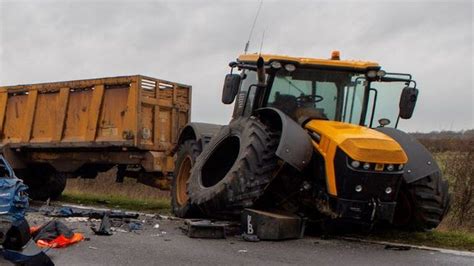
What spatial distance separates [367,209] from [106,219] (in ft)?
10.9

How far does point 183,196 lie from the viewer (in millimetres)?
10461

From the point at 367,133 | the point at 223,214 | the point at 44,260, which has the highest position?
the point at 367,133

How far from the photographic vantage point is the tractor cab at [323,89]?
8.65 m

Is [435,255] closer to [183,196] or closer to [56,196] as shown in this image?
[183,196]

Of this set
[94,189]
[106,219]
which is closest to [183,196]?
[106,219]

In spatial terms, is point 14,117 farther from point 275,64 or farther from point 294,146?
point 294,146

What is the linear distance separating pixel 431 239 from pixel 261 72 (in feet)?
10.1

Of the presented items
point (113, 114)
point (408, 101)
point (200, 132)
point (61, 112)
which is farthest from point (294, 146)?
point (61, 112)

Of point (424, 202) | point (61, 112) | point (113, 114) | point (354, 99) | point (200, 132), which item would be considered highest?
point (61, 112)

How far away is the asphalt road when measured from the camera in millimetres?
6172

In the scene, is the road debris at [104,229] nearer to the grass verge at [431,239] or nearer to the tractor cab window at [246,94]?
the tractor cab window at [246,94]

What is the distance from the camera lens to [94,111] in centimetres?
1306

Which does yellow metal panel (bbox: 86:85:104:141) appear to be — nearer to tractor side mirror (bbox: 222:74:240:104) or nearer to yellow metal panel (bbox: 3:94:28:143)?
yellow metal panel (bbox: 3:94:28:143)

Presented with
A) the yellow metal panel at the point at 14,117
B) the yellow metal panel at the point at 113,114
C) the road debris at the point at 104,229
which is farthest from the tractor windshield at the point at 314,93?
the yellow metal panel at the point at 14,117
